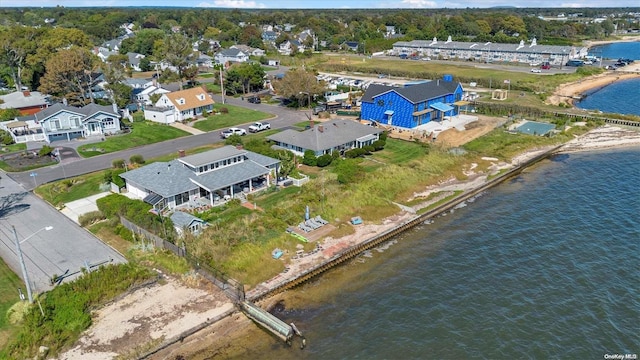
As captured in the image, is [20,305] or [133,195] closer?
[20,305]

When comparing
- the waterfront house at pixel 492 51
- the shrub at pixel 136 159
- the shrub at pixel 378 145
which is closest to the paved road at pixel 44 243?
the shrub at pixel 136 159

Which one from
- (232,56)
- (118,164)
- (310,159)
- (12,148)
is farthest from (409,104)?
(232,56)

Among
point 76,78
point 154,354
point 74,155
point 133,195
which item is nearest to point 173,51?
point 76,78

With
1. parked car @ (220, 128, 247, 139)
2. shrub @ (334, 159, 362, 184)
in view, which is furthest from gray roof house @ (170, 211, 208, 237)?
parked car @ (220, 128, 247, 139)

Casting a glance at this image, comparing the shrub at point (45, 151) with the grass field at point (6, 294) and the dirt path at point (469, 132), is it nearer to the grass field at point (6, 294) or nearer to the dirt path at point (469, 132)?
the grass field at point (6, 294)

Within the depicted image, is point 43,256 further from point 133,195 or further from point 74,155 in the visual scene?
point 74,155

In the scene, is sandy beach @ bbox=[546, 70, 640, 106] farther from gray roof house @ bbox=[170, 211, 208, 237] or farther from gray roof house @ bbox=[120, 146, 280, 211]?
gray roof house @ bbox=[170, 211, 208, 237]
